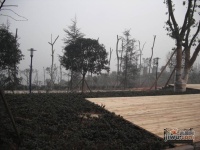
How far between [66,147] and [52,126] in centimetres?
93

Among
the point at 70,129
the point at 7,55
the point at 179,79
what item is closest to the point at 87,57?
the point at 7,55

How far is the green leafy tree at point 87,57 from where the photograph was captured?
572 inches

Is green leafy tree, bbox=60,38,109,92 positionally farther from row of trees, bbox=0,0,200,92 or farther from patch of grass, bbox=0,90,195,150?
patch of grass, bbox=0,90,195,150

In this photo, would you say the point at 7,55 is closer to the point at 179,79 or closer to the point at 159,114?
the point at 159,114

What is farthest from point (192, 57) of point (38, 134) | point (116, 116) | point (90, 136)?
point (38, 134)

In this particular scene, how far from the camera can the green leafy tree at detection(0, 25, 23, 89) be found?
445 inches

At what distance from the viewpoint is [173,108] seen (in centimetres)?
704

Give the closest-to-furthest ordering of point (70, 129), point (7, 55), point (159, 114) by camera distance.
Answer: point (70, 129) < point (159, 114) < point (7, 55)

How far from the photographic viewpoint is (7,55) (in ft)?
37.5

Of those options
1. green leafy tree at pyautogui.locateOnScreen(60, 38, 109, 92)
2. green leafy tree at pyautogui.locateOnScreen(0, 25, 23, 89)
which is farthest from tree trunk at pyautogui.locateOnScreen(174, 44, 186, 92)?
green leafy tree at pyautogui.locateOnScreen(0, 25, 23, 89)

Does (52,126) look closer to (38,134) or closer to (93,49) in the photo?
(38,134)

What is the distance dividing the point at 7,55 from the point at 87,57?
514 centimetres

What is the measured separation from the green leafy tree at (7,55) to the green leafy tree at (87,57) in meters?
3.95

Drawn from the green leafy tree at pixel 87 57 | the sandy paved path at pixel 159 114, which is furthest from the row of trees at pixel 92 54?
the sandy paved path at pixel 159 114
